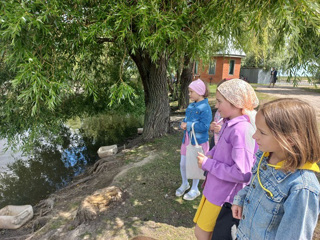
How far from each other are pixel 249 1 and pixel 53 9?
A: 110 inches

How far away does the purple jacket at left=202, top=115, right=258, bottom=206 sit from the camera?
167cm

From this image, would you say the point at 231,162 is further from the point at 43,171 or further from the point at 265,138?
the point at 43,171

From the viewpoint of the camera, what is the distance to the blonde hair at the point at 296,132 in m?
1.12

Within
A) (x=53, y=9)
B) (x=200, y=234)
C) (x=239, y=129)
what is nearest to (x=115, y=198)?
(x=200, y=234)

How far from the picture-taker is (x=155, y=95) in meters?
6.38

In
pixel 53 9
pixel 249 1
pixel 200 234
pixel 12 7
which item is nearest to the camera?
pixel 200 234

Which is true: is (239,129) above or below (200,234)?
above

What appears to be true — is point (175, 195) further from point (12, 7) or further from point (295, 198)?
point (12, 7)

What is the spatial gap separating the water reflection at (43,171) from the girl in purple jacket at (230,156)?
480 cm

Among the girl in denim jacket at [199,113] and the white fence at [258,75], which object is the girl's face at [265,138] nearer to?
the girl in denim jacket at [199,113]

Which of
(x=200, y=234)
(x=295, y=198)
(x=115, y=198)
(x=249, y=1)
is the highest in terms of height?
(x=249, y=1)

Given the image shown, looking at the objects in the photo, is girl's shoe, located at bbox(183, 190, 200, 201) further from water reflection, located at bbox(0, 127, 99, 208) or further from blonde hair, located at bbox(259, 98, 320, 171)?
water reflection, located at bbox(0, 127, 99, 208)

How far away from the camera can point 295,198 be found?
109 cm

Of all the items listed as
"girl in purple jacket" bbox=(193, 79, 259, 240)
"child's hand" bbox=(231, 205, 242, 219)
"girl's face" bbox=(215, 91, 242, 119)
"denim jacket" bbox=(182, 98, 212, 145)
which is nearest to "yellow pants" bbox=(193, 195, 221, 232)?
"girl in purple jacket" bbox=(193, 79, 259, 240)
